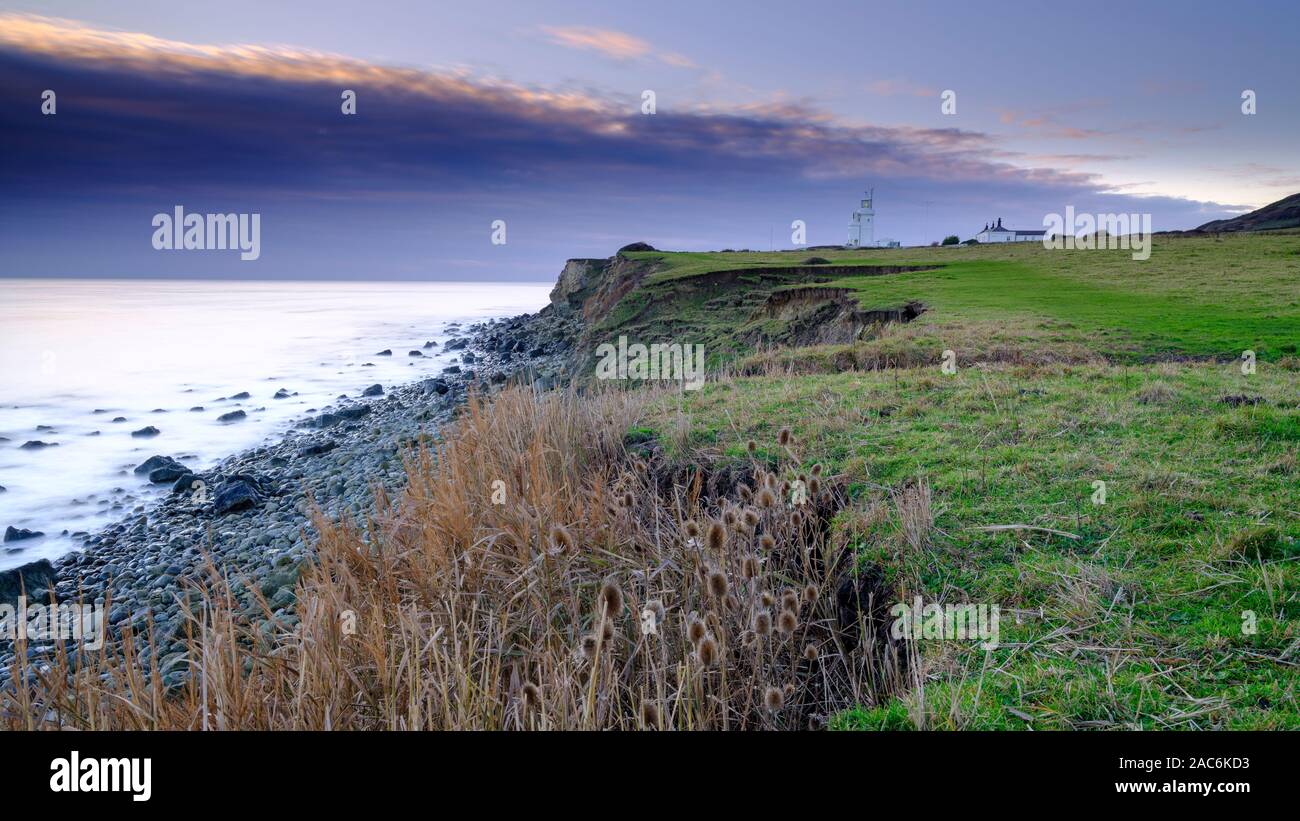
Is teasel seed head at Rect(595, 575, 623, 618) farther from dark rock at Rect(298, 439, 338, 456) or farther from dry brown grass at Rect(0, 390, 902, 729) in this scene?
dark rock at Rect(298, 439, 338, 456)

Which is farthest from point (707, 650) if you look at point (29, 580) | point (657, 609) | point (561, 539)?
point (29, 580)

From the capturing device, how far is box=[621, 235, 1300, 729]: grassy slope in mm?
3320

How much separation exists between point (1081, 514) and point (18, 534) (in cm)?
1659

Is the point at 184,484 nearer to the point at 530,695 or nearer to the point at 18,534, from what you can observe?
the point at 18,534

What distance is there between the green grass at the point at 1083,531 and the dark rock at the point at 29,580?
29.6 feet

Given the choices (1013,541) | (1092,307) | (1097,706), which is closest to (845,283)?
(1092,307)

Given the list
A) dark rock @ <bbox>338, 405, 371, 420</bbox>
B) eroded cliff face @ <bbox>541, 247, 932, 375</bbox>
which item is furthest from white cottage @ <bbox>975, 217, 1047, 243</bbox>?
dark rock @ <bbox>338, 405, 371, 420</bbox>

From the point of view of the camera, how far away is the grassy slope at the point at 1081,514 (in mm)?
3320

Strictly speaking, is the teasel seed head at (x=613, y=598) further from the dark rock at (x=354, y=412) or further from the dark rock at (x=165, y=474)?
the dark rock at (x=354, y=412)

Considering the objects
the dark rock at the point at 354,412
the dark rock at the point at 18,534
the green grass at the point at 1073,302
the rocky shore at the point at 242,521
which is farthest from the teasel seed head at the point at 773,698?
the dark rock at the point at 354,412

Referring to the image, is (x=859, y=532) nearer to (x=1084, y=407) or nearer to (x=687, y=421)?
(x=687, y=421)

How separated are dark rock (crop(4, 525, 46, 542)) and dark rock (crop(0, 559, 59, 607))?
9.39 feet
